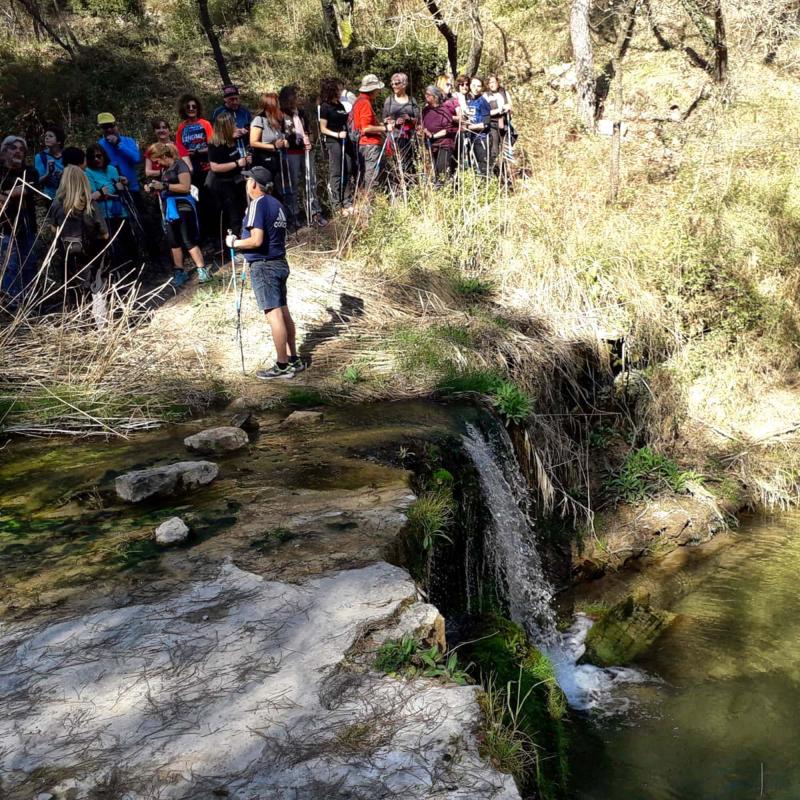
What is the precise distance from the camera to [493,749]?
296cm

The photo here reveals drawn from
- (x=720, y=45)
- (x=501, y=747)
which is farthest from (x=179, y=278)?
(x=720, y=45)

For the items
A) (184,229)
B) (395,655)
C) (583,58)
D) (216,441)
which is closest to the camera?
(395,655)

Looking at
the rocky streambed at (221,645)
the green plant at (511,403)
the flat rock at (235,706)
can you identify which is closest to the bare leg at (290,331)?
the green plant at (511,403)

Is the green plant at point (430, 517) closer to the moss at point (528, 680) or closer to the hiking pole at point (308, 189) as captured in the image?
the moss at point (528, 680)

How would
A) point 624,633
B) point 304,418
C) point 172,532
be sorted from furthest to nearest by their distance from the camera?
1. point 304,418
2. point 624,633
3. point 172,532

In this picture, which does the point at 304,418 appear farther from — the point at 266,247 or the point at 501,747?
the point at 501,747

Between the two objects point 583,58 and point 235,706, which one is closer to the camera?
point 235,706

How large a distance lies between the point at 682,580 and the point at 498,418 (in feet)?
7.84

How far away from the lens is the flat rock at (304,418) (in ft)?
21.5

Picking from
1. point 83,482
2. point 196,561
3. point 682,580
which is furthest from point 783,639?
point 83,482

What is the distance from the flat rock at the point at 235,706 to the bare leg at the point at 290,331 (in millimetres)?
3710

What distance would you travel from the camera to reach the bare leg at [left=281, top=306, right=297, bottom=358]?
721 centimetres

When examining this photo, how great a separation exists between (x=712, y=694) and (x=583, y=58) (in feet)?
36.3

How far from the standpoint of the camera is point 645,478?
8.68 metres
